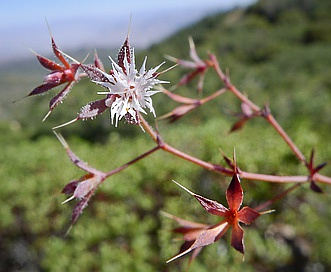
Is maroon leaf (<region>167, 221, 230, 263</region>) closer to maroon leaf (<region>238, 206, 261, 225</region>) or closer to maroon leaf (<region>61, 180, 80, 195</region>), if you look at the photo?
maroon leaf (<region>238, 206, 261, 225</region>)

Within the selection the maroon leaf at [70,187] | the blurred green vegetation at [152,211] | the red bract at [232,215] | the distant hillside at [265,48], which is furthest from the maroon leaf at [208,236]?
the distant hillside at [265,48]

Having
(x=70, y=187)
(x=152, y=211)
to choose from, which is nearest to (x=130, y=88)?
(x=70, y=187)

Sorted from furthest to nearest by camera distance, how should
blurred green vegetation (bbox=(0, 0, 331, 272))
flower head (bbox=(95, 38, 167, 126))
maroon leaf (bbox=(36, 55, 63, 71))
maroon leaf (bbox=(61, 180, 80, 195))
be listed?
blurred green vegetation (bbox=(0, 0, 331, 272)) → maroon leaf (bbox=(61, 180, 80, 195)) → maroon leaf (bbox=(36, 55, 63, 71)) → flower head (bbox=(95, 38, 167, 126))

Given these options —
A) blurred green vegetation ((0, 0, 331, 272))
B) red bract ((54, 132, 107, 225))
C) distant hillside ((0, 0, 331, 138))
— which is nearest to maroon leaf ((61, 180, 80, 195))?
red bract ((54, 132, 107, 225))

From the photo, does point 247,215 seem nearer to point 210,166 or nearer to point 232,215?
point 232,215

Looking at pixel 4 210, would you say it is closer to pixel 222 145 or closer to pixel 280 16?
pixel 222 145

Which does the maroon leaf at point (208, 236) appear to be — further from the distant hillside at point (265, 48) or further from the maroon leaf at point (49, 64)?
the distant hillside at point (265, 48)
